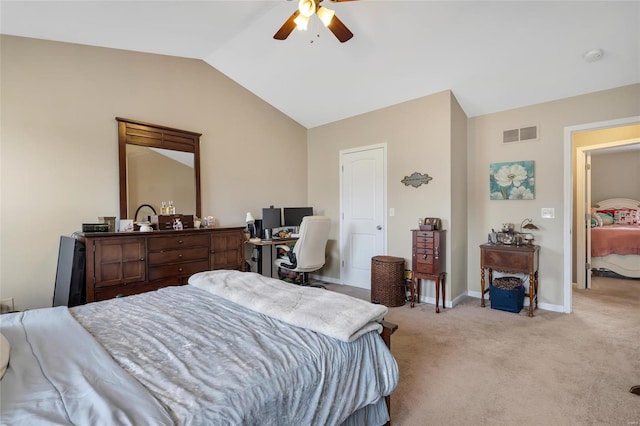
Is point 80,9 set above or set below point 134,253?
above

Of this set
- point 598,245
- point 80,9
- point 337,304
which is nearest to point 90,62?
point 80,9

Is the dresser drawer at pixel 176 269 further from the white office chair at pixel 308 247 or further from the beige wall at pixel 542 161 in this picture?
the beige wall at pixel 542 161

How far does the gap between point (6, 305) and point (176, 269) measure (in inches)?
55.8

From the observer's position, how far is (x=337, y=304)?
5.39 ft

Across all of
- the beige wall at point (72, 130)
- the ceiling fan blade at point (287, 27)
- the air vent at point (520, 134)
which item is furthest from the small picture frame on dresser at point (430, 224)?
the beige wall at point (72, 130)

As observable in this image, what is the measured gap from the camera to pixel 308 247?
13.2 feet

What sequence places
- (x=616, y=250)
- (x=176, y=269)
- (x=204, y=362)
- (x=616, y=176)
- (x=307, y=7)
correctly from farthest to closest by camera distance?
(x=616, y=176) < (x=616, y=250) < (x=176, y=269) < (x=307, y=7) < (x=204, y=362)

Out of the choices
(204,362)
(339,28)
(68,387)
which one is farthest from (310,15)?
(68,387)

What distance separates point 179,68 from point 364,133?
263 centimetres

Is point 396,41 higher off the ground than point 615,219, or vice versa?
point 396,41

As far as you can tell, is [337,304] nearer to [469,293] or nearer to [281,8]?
[281,8]

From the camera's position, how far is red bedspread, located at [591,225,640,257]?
494 cm

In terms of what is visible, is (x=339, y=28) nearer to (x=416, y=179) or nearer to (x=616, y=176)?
(x=416, y=179)

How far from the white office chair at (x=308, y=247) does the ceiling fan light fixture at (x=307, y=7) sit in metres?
2.28
